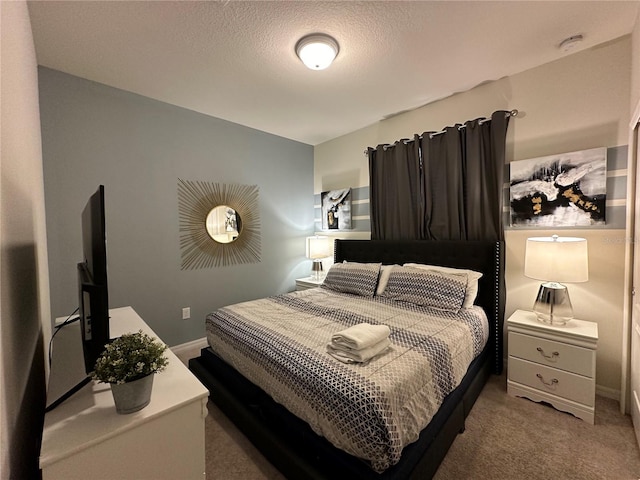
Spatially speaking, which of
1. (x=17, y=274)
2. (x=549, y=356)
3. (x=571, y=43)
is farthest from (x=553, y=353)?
(x=17, y=274)

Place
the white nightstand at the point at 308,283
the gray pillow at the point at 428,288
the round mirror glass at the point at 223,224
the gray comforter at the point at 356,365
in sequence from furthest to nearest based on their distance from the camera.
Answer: the white nightstand at the point at 308,283 < the round mirror glass at the point at 223,224 < the gray pillow at the point at 428,288 < the gray comforter at the point at 356,365

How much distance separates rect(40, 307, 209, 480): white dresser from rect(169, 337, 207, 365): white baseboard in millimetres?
1871

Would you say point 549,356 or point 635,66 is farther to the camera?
point 549,356

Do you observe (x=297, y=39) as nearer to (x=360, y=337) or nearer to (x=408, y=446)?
(x=360, y=337)

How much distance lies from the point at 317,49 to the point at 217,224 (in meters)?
2.11

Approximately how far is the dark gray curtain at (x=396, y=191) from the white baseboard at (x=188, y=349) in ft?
7.80

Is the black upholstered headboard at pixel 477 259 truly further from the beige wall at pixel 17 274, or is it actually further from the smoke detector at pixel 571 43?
the beige wall at pixel 17 274

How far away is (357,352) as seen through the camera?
4.64 feet

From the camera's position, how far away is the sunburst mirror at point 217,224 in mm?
3002

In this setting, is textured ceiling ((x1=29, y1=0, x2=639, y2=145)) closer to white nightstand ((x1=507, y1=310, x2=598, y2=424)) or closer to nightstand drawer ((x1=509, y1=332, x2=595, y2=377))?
white nightstand ((x1=507, y1=310, x2=598, y2=424))

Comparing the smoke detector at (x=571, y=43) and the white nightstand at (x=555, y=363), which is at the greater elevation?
the smoke detector at (x=571, y=43)

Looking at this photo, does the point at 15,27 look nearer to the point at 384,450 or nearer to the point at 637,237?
the point at 384,450

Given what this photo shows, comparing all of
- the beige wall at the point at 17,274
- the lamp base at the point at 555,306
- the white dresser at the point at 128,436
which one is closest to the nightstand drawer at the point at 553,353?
the lamp base at the point at 555,306

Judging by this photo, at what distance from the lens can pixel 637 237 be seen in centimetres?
170
